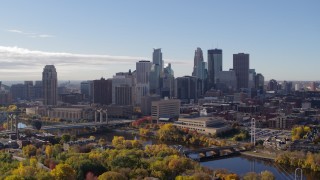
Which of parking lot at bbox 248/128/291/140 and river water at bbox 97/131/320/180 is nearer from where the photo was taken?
river water at bbox 97/131/320/180

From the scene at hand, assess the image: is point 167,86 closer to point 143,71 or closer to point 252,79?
point 143,71

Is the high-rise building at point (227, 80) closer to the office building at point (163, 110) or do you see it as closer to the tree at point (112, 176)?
the office building at point (163, 110)

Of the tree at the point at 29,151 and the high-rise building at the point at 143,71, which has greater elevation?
the high-rise building at the point at 143,71

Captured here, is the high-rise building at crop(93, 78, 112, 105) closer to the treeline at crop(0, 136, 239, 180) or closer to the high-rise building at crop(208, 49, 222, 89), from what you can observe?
the high-rise building at crop(208, 49, 222, 89)

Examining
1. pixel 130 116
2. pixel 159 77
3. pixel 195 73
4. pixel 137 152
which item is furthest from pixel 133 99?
pixel 137 152

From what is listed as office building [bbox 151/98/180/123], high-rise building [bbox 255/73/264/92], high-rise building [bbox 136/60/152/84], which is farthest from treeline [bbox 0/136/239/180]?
high-rise building [bbox 255/73/264/92]

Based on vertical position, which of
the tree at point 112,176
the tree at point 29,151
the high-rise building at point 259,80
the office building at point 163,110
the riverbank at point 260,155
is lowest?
the riverbank at point 260,155

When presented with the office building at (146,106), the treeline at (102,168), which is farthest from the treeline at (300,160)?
the office building at (146,106)
